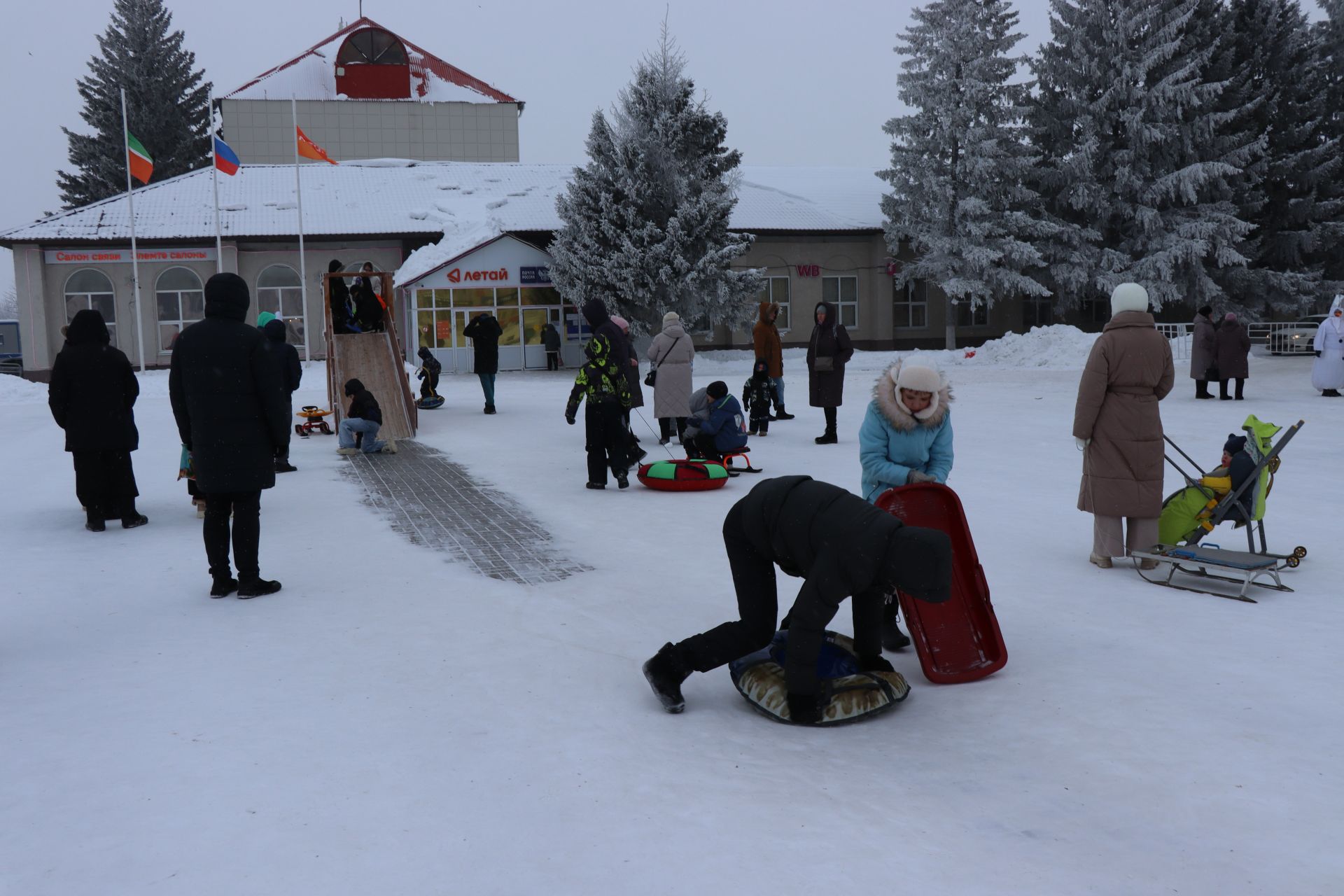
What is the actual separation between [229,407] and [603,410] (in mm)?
4533

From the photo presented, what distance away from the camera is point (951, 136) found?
3416 centimetres

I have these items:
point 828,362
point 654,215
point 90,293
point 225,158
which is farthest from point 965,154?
point 90,293

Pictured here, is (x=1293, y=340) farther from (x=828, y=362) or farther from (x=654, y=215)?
(x=828, y=362)

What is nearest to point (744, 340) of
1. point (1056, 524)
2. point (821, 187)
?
point (821, 187)

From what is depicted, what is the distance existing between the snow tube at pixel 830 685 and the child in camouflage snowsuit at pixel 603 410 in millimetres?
5748

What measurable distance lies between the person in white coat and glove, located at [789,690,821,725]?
1747 centimetres

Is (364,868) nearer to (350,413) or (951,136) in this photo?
(350,413)

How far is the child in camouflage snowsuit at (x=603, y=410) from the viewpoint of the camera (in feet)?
34.6

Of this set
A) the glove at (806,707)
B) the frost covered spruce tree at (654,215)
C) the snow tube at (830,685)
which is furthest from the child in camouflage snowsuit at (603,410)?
the frost covered spruce tree at (654,215)

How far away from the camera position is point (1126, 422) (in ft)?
23.1

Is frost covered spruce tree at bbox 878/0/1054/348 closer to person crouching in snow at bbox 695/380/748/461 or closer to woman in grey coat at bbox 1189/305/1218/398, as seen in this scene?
woman in grey coat at bbox 1189/305/1218/398

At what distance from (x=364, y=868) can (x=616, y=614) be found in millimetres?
3026

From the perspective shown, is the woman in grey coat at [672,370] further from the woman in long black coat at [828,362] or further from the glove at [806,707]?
the glove at [806,707]

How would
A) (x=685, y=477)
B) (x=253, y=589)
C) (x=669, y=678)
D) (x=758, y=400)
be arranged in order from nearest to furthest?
(x=669, y=678), (x=253, y=589), (x=685, y=477), (x=758, y=400)
